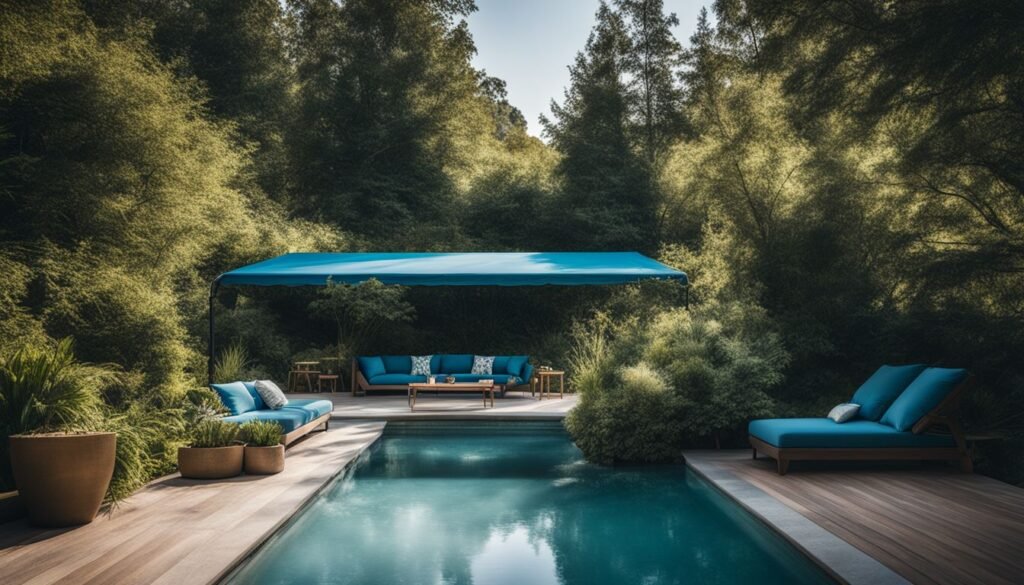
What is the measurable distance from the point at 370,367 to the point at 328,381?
166 cm

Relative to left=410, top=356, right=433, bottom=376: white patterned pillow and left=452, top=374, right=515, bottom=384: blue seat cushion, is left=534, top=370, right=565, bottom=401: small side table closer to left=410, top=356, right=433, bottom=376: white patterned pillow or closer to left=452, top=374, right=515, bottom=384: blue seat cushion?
left=452, top=374, right=515, bottom=384: blue seat cushion

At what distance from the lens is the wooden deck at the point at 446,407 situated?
9.70 meters

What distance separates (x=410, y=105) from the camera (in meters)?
18.1

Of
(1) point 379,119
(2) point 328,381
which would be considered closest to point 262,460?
(2) point 328,381

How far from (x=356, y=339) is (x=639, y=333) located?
702 cm

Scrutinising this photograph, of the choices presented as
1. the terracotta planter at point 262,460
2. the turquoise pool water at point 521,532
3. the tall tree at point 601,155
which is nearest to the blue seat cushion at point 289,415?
the terracotta planter at point 262,460

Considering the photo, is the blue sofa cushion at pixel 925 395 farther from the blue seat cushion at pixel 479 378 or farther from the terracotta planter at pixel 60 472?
the blue seat cushion at pixel 479 378

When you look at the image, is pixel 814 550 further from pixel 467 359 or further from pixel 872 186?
pixel 467 359

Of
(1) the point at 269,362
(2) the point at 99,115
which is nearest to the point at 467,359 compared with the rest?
(1) the point at 269,362

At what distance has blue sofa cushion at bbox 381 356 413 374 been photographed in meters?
12.8

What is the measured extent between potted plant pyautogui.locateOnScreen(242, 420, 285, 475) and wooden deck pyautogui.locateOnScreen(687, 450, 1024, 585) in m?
3.61

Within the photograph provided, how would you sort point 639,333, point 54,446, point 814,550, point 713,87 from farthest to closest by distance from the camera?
point 713,87 → point 639,333 → point 54,446 → point 814,550

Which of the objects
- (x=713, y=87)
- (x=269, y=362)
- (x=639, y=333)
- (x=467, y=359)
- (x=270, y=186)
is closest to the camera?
(x=639, y=333)

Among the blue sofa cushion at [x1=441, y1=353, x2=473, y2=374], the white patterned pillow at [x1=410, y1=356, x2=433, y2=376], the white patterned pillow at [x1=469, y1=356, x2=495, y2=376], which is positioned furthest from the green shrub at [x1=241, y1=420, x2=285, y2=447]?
the blue sofa cushion at [x1=441, y1=353, x2=473, y2=374]
